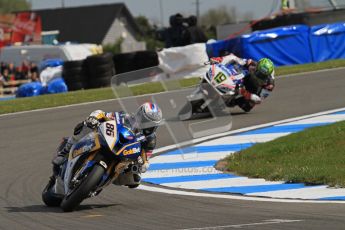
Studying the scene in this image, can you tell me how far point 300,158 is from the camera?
11.9m

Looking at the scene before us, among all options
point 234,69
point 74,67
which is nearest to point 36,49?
point 74,67

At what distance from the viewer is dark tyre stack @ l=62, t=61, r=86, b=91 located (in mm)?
27641

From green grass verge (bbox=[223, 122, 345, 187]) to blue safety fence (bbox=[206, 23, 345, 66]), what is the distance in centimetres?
1351

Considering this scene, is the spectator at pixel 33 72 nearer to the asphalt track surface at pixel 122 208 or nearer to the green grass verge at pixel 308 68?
the green grass verge at pixel 308 68

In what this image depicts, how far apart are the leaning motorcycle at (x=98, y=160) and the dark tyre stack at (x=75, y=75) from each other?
1834cm

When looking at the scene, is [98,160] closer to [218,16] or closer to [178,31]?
[178,31]

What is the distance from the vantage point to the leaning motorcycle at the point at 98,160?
905cm

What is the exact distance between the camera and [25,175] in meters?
12.3

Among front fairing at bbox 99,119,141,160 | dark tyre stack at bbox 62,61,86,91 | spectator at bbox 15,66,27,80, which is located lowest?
spectator at bbox 15,66,27,80

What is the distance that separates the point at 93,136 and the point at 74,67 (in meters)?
18.5

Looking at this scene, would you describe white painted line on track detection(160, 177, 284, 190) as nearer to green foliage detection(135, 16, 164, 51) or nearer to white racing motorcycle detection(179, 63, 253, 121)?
white racing motorcycle detection(179, 63, 253, 121)

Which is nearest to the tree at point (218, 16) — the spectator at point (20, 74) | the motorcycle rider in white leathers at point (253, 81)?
the spectator at point (20, 74)

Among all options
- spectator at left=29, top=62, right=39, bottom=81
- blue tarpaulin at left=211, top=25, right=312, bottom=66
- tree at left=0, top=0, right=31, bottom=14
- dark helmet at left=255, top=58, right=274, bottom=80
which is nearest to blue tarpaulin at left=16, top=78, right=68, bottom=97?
blue tarpaulin at left=211, top=25, right=312, bottom=66

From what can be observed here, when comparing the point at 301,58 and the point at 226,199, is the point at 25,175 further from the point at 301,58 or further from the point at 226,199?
the point at 301,58
